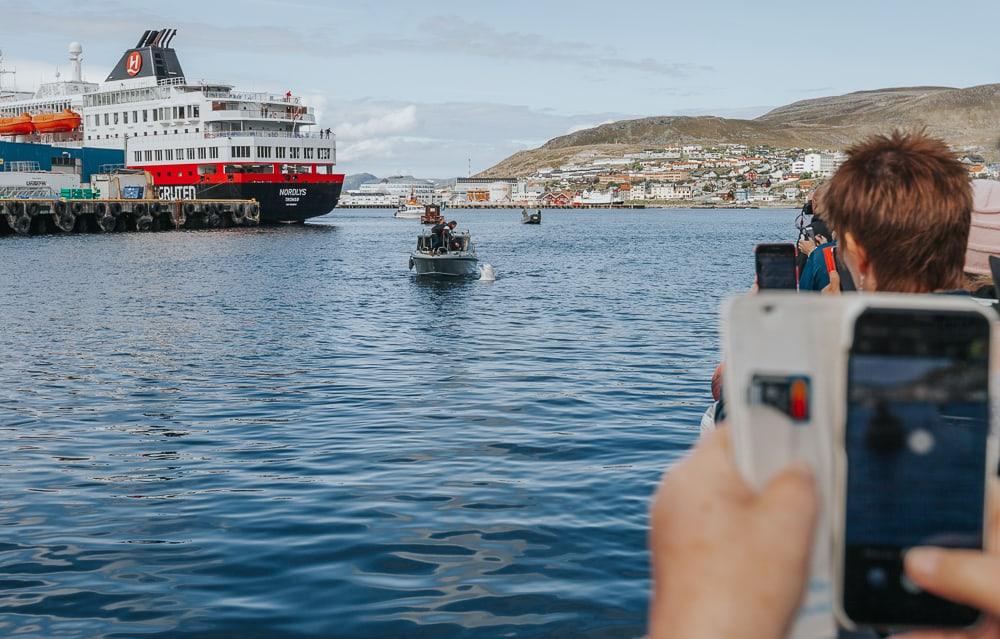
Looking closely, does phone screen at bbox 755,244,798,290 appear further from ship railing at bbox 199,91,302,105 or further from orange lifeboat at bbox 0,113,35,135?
orange lifeboat at bbox 0,113,35,135

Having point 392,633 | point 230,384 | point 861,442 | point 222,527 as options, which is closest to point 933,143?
point 861,442

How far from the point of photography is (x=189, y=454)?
35.3 ft

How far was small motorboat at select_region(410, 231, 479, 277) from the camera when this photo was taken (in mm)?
35125

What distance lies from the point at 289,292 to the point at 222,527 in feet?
87.8

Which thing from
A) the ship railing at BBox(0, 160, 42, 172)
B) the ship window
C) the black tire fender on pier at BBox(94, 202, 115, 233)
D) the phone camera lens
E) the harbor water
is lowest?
the harbor water

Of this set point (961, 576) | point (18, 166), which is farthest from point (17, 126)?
point (961, 576)

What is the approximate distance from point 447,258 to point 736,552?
33614 millimetres

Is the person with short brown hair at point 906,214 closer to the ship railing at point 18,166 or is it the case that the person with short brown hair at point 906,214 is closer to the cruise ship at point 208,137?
the cruise ship at point 208,137

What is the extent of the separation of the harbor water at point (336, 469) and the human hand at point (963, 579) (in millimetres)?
4643

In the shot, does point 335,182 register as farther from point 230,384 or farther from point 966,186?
point 966,186

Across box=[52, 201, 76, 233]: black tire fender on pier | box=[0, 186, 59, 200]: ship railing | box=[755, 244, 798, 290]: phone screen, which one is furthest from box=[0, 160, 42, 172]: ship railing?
box=[755, 244, 798, 290]: phone screen

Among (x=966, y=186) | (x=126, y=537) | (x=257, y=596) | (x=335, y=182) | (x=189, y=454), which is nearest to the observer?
(x=966, y=186)

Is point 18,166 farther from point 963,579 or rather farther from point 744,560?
point 963,579

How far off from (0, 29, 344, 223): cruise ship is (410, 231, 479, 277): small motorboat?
4793 cm
